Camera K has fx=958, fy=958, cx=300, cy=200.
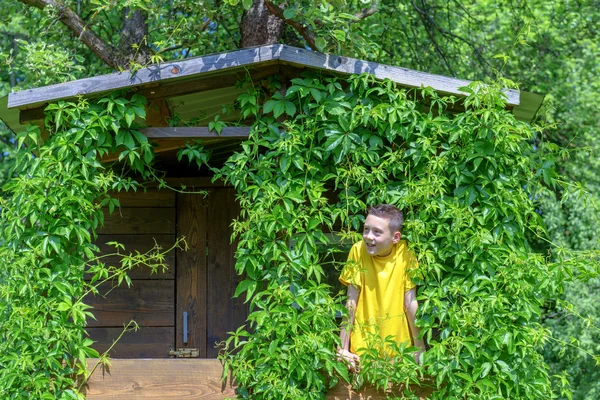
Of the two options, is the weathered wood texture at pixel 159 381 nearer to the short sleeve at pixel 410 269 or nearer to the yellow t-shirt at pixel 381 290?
the yellow t-shirt at pixel 381 290

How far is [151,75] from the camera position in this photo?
20.6ft

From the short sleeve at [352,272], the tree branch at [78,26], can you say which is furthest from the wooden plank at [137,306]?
the tree branch at [78,26]

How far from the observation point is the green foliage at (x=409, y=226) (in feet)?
19.6

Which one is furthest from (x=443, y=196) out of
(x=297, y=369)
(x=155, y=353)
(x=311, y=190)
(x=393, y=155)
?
(x=155, y=353)

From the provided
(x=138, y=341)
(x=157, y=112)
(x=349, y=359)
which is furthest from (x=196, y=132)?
(x=138, y=341)

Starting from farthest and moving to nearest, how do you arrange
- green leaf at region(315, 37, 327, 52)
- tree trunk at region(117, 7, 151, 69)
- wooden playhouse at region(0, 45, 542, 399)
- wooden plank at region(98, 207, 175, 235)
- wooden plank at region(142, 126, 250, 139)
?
tree trunk at region(117, 7, 151, 69) < wooden plank at region(98, 207, 175, 235) < wooden playhouse at region(0, 45, 542, 399) < green leaf at region(315, 37, 327, 52) < wooden plank at region(142, 126, 250, 139)

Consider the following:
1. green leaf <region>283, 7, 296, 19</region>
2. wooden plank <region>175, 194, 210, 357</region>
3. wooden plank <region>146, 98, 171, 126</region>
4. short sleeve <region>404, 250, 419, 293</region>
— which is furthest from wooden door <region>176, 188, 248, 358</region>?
short sleeve <region>404, 250, 419, 293</region>

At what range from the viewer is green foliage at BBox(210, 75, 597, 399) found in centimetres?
598

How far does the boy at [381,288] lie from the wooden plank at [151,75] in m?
1.27

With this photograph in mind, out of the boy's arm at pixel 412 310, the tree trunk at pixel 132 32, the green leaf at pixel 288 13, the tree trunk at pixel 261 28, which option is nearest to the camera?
the boy's arm at pixel 412 310

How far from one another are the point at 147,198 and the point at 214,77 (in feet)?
6.79

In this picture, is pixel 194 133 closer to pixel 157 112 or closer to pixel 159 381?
pixel 157 112

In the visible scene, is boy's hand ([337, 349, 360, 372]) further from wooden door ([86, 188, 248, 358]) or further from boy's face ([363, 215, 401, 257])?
wooden door ([86, 188, 248, 358])

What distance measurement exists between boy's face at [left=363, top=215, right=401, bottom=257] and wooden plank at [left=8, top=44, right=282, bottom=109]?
1233mm
